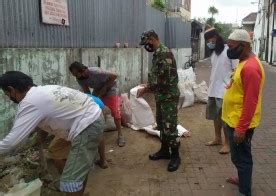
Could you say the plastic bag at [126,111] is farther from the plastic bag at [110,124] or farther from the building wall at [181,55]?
the building wall at [181,55]

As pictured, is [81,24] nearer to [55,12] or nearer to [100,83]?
[55,12]

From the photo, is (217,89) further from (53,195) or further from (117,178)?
(53,195)

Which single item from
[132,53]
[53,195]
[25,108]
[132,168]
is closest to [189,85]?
[132,53]

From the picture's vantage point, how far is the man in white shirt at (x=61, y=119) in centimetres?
278

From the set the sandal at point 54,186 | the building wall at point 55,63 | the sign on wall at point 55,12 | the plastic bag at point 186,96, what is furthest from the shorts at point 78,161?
the plastic bag at point 186,96

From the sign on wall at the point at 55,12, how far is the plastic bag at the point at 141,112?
68.5 inches

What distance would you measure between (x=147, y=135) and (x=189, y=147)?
2.90ft

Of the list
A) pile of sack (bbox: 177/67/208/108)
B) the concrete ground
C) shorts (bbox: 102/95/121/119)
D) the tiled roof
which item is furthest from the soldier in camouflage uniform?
the tiled roof

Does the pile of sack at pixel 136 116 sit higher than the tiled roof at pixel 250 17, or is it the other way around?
the tiled roof at pixel 250 17

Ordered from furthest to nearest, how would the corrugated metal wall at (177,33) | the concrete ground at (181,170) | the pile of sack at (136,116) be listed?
the corrugated metal wall at (177,33), the pile of sack at (136,116), the concrete ground at (181,170)

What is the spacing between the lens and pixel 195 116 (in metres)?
8.05

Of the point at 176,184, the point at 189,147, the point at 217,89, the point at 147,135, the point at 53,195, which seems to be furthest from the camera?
the point at 147,135

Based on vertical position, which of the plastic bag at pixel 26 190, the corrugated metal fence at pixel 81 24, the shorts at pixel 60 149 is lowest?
the plastic bag at pixel 26 190

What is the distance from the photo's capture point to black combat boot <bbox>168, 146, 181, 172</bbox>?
4846 millimetres
